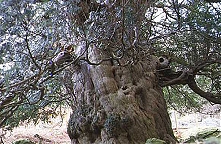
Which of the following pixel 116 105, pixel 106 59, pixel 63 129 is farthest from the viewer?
pixel 63 129

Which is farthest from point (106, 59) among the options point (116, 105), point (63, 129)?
point (63, 129)

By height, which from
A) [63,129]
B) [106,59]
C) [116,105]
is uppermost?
[106,59]

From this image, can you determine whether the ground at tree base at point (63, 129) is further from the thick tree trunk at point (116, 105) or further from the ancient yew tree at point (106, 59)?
the thick tree trunk at point (116, 105)

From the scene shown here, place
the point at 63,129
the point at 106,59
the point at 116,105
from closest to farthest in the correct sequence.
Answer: the point at 106,59 < the point at 116,105 < the point at 63,129

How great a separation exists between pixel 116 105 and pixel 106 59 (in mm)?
525

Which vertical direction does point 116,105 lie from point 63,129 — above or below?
above

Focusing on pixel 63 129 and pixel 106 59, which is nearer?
pixel 106 59

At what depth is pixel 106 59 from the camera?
2338 millimetres

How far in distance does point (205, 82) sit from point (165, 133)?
3.86 ft

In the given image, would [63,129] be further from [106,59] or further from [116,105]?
[106,59]

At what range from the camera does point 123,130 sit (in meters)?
2.55

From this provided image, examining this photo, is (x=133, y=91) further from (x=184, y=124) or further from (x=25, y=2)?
(x=184, y=124)

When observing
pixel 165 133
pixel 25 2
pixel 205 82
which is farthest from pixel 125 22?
pixel 205 82

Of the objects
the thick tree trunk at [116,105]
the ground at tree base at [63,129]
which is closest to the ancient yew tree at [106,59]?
the thick tree trunk at [116,105]
